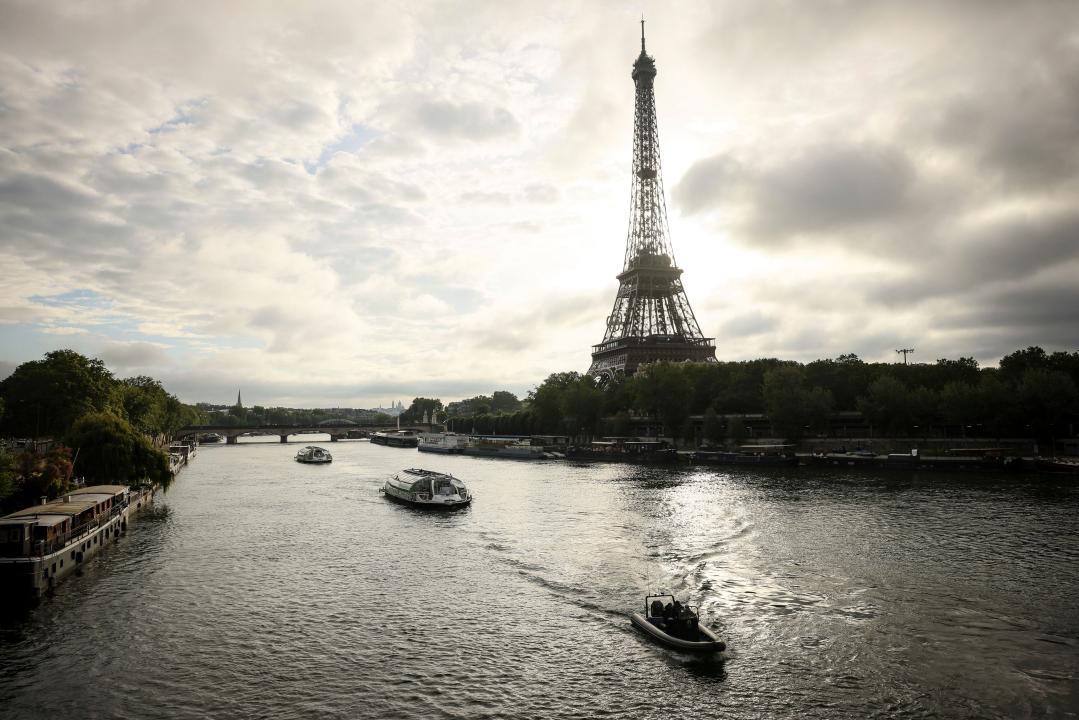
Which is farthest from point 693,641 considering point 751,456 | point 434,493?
point 751,456

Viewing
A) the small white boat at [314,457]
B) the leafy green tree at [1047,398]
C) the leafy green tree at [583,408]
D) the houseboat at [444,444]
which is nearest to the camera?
the leafy green tree at [1047,398]

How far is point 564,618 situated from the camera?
3172cm

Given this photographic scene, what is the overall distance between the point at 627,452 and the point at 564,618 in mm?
99591

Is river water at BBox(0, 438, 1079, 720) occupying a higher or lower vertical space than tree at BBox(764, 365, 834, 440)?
lower

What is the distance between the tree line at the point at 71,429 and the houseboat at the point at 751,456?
82.8m

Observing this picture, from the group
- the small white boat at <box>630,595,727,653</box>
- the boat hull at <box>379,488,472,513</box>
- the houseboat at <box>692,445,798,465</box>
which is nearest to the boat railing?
the boat hull at <box>379,488,472,513</box>

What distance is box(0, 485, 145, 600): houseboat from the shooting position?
113 feet

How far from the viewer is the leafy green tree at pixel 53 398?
8556 cm

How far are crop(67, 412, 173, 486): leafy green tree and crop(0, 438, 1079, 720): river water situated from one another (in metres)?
5.05

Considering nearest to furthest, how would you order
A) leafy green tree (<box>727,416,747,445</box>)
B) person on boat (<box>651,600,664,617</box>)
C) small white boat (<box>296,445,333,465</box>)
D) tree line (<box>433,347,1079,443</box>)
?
person on boat (<box>651,600,664,617</box>) → tree line (<box>433,347,1079,443</box>) → leafy green tree (<box>727,416,747,445</box>) → small white boat (<box>296,445,333,465</box>)

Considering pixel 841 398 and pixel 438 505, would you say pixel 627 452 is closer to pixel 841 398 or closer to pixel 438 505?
pixel 841 398

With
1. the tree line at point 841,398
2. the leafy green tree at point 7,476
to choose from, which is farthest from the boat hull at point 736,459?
the leafy green tree at point 7,476

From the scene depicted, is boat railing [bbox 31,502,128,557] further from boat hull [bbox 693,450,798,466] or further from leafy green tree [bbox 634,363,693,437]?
leafy green tree [bbox 634,363,693,437]

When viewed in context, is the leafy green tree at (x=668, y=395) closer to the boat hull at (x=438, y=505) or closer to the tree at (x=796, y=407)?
the tree at (x=796, y=407)
